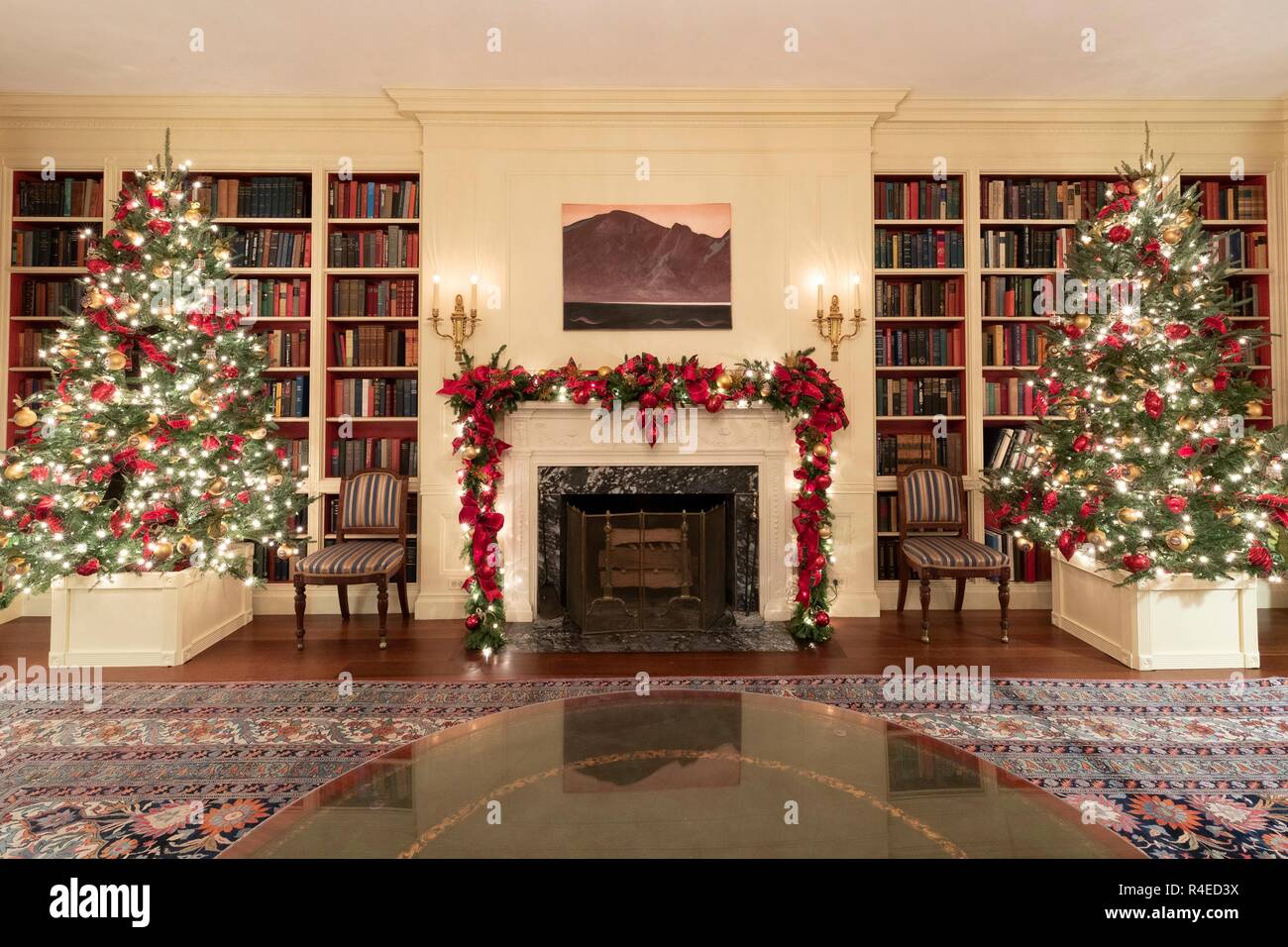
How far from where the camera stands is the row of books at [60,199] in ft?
15.9

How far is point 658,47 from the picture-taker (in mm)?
4117

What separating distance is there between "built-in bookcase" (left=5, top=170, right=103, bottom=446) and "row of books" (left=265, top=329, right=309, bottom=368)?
142cm

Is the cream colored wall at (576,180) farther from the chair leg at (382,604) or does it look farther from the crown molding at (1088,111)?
the chair leg at (382,604)

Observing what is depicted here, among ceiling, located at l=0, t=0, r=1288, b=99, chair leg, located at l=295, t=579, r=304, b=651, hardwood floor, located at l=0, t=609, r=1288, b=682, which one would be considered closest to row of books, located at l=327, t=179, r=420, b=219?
ceiling, located at l=0, t=0, r=1288, b=99

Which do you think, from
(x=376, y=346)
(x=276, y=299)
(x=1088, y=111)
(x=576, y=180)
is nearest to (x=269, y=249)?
(x=276, y=299)

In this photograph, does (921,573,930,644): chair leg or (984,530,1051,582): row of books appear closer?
(921,573,930,644): chair leg

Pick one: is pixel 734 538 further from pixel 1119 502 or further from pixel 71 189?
pixel 71 189

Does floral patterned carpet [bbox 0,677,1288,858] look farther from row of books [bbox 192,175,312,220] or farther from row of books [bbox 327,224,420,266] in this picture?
row of books [bbox 192,175,312,220]

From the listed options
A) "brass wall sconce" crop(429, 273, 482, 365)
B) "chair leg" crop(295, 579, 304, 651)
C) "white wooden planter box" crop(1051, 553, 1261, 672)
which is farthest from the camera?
"brass wall sconce" crop(429, 273, 482, 365)

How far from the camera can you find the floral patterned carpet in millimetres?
2158

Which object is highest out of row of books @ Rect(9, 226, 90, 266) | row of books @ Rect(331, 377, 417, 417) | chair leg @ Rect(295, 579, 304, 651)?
row of books @ Rect(9, 226, 90, 266)

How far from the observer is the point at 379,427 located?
515 cm
